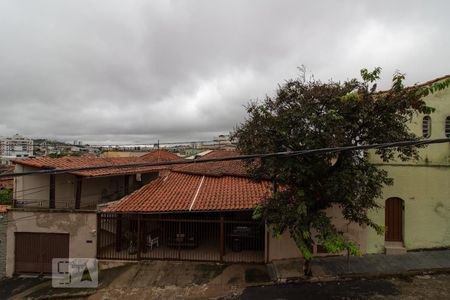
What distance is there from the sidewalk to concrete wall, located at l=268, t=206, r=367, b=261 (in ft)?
1.07

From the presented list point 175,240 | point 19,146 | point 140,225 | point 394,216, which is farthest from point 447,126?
point 19,146

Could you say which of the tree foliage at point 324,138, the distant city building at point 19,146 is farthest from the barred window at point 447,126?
the distant city building at point 19,146

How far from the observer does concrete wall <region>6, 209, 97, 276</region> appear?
1457 centimetres

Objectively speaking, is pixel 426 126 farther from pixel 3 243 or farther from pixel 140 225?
pixel 3 243

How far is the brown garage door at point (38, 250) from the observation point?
1504 cm

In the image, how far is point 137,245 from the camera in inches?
557

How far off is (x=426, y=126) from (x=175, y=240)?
1277cm

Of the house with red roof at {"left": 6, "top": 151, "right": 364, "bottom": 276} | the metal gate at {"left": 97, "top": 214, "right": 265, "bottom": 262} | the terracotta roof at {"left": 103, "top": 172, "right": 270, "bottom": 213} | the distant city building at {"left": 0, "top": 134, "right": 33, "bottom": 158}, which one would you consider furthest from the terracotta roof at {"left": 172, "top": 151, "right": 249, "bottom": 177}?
the distant city building at {"left": 0, "top": 134, "right": 33, "bottom": 158}

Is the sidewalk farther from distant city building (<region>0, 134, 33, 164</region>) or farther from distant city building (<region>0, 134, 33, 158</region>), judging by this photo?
distant city building (<region>0, 134, 33, 158</region>)

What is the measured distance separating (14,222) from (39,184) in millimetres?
2245

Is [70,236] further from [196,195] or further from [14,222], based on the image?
[196,195]

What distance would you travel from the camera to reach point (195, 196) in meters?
14.7

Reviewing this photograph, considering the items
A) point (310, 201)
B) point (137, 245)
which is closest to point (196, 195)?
point (137, 245)

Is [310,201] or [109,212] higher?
[310,201]
